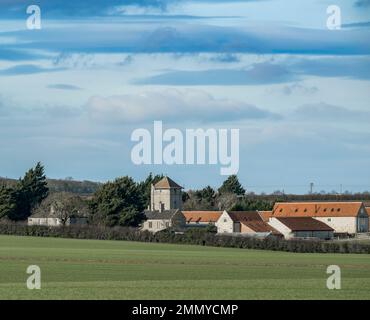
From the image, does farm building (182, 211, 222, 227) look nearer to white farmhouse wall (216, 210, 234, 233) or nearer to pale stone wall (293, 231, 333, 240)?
white farmhouse wall (216, 210, 234, 233)

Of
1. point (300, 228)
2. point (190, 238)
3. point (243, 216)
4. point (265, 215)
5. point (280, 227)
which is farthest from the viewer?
point (265, 215)

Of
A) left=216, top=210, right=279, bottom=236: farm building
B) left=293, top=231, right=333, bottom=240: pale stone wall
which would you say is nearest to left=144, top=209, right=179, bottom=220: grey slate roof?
left=216, top=210, right=279, bottom=236: farm building

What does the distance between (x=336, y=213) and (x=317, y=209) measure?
A: 3.59 metres

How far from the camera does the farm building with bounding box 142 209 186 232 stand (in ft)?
459

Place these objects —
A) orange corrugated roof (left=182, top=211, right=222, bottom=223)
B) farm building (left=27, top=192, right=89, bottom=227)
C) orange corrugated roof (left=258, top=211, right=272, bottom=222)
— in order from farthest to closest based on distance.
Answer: orange corrugated roof (left=182, top=211, right=222, bottom=223), orange corrugated roof (left=258, top=211, right=272, bottom=222), farm building (left=27, top=192, right=89, bottom=227)

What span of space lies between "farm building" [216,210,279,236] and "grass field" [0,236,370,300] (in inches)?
2303

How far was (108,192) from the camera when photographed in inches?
4801

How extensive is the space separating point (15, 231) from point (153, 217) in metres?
39.3

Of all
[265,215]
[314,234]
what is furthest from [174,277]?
[265,215]

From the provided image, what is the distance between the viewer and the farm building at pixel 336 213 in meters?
146

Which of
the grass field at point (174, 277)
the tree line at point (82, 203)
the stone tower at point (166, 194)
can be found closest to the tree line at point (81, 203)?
the tree line at point (82, 203)

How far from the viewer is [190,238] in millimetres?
91625

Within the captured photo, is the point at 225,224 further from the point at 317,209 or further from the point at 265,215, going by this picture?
the point at 317,209
